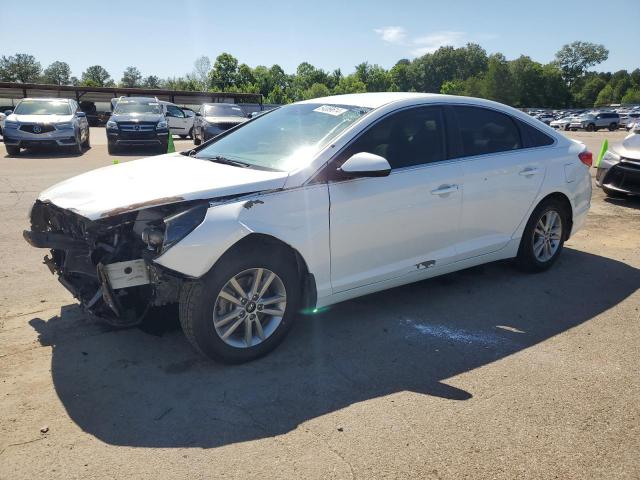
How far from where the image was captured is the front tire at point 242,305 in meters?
3.31

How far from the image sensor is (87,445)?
2713mm

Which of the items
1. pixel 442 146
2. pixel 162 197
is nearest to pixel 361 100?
pixel 442 146

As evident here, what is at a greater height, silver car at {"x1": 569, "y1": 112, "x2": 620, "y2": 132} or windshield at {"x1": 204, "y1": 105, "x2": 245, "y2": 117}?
windshield at {"x1": 204, "y1": 105, "x2": 245, "y2": 117}

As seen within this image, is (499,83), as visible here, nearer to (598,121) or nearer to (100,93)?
(598,121)

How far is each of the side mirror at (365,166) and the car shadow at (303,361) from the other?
1.22m

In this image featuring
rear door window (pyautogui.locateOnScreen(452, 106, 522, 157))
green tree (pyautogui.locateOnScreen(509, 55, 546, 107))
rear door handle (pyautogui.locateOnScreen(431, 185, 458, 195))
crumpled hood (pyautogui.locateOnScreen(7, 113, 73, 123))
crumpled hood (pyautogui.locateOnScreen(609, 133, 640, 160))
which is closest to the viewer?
rear door handle (pyautogui.locateOnScreen(431, 185, 458, 195))

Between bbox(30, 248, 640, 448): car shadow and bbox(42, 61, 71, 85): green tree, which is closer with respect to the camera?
bbox(30, 248, 640, 448): car shadow

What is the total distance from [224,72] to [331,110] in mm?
112908

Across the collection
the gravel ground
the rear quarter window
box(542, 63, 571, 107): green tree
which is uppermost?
box(542, 63, 571, 107): green tree

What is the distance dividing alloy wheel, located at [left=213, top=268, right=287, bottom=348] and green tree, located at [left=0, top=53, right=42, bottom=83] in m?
130

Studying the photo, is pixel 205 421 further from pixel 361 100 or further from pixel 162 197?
pixel 361 100

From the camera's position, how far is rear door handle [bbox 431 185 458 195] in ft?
14.1

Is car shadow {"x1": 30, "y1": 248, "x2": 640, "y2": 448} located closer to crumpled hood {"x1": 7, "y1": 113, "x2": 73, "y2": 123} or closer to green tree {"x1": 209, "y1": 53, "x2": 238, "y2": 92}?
crumpled hood {"x1": 7, "y1": 113, "x2": 73, "y2": 123}

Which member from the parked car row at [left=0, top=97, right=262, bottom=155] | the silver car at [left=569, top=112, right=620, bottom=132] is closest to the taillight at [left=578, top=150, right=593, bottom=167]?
the parked car row at [left=0, top=97, right=262, bottom=155]
